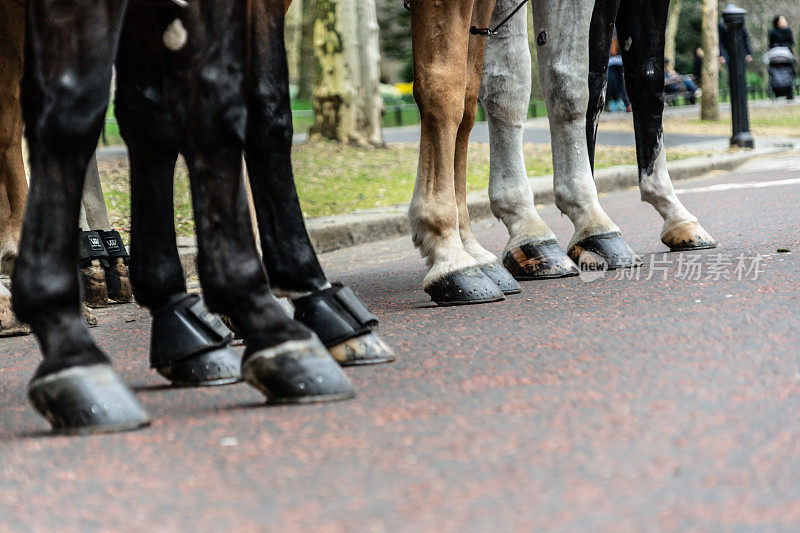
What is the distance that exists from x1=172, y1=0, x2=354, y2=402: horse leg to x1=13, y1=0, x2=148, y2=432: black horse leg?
9.6 inches

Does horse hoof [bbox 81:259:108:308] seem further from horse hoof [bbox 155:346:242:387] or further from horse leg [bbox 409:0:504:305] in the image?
horse hoof [bbox 155:346:242:387]

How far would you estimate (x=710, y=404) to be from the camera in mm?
2514

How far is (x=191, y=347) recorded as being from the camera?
10.2ft

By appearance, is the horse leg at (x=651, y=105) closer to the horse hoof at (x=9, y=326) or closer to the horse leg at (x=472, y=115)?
the horse leg at (x=472, y=115)

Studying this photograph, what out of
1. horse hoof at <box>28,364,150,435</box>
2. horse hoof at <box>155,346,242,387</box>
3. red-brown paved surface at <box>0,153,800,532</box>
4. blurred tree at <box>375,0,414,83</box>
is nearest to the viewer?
red-brown paved surface at <box>0,153,800,532</box>

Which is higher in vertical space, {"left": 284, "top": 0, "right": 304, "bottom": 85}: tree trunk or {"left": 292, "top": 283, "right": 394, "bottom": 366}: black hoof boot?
{"left": 284, "top": 0, "right": 304, "bottom": 85}: tree trunk

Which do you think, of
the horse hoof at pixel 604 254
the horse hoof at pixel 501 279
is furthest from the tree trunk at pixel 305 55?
the horse hoof at pixel 501 279

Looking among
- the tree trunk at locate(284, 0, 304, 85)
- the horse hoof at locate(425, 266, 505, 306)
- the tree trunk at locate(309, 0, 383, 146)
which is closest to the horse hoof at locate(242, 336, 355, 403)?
the horse hoof at locate(425, 266, 505, 306)

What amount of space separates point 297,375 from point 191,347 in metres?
0.50

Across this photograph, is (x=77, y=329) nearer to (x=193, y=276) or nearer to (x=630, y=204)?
(x=193, y=276)

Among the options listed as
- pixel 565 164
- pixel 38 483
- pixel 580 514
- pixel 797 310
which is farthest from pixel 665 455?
pixel 565 164

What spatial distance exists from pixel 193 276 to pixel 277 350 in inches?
149

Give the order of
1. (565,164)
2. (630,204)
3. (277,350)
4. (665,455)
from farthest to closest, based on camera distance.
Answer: (630,204)
(565,164)
(277,350)
(665,455)

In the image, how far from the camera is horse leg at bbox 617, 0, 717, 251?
557cm
